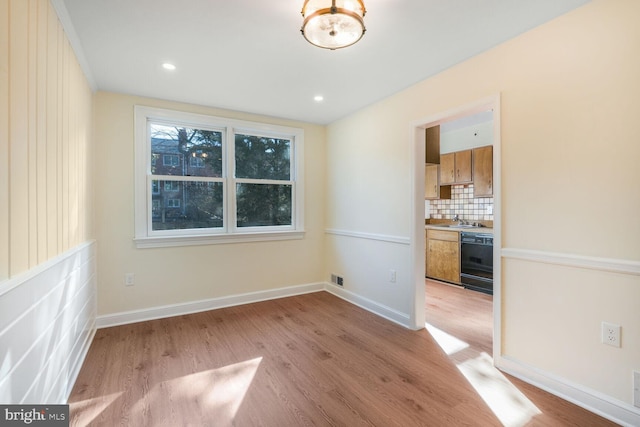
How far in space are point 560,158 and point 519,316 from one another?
1132 mm

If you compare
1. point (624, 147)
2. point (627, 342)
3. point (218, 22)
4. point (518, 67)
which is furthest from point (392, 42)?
point (627, 342)

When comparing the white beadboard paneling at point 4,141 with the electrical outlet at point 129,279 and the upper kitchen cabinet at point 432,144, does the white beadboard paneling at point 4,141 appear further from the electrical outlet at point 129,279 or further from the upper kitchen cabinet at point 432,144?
the upper kitchen cabinet at point 432,144

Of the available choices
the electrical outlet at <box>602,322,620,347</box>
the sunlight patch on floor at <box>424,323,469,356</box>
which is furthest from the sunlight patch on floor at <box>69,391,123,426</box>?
the electrical outlet at <box>602,322,620,347</box>

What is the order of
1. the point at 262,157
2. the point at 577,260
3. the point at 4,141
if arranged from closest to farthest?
the point at 4,141, the point at 577,260, the point at 262,157

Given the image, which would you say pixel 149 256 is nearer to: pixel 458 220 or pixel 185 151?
pixel 185 151

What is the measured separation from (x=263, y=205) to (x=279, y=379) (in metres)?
2.39

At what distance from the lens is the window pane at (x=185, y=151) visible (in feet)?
11.3

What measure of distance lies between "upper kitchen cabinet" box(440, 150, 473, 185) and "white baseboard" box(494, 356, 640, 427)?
3.46 m

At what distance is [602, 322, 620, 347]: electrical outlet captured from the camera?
1701 mm

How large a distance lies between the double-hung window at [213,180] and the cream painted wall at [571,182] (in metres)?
2.42

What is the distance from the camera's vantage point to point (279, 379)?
7.13ft

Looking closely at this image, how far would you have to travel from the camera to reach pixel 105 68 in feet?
8.48

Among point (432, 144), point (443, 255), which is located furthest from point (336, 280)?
point (432, 144)

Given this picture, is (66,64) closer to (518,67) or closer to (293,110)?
(293,110)
